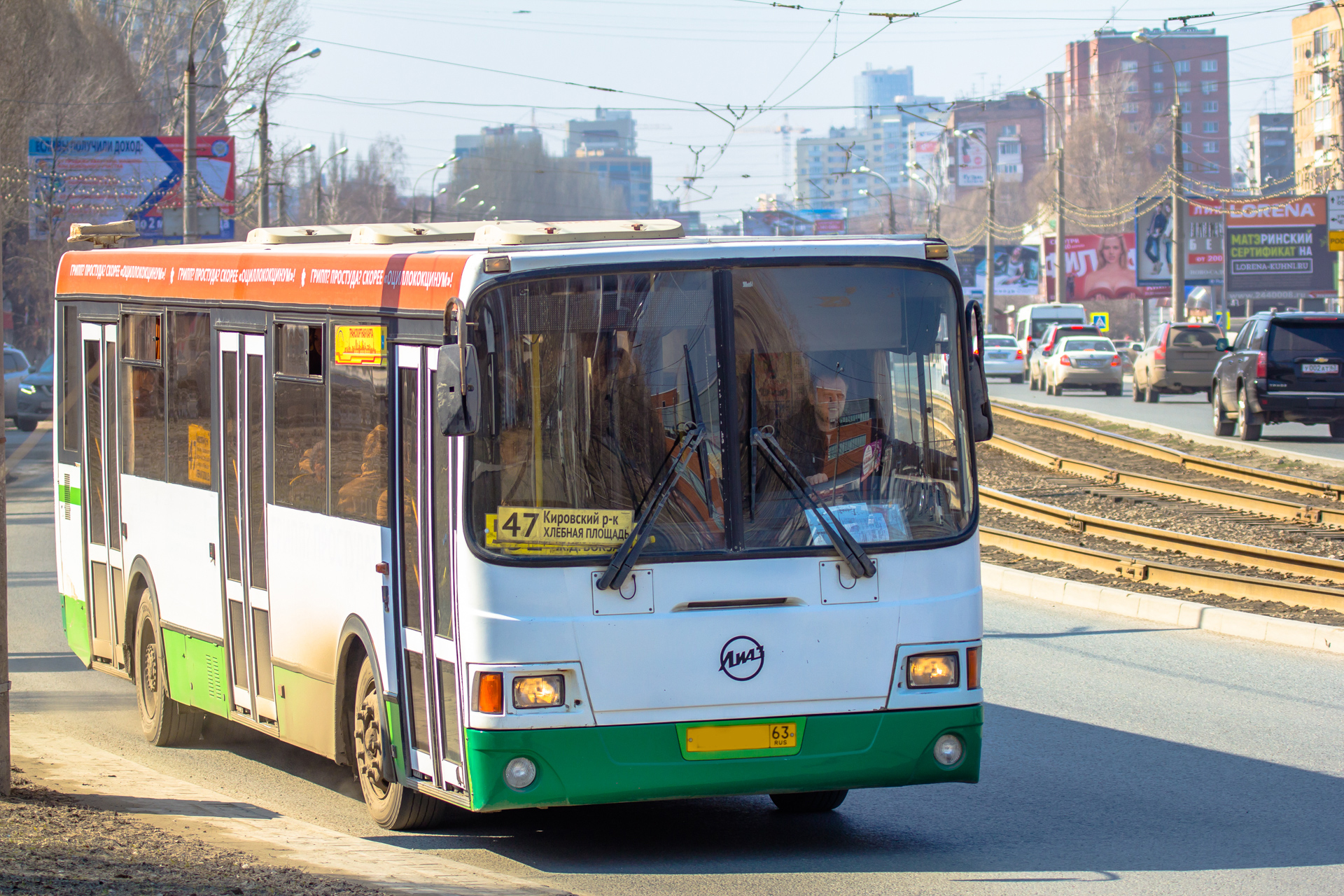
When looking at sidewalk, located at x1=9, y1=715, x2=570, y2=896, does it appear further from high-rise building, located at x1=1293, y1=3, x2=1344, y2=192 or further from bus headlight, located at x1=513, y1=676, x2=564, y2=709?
high-rise building, located at x1=1293, y1=3, x2=1344, y2=192

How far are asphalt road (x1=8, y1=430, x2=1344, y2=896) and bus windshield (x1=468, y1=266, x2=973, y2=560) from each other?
1228 mm

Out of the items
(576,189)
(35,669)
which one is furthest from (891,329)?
(576,189)

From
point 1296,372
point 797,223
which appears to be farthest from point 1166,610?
point 797,223

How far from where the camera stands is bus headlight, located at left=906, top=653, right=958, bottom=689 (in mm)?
6164

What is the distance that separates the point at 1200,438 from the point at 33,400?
74.9 feet

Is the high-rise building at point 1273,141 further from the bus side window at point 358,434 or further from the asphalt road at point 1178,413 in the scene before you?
the bus side window at point 358,434

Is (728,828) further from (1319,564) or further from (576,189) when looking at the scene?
(576,189)

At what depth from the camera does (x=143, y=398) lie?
9008 millimetres

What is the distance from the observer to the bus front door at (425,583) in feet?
19.8

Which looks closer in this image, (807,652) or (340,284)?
(807,652)

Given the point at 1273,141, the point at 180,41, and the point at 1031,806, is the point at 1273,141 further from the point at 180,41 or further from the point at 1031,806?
the point at 1031,806

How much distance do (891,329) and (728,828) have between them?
217cm

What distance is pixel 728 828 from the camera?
22.5ft

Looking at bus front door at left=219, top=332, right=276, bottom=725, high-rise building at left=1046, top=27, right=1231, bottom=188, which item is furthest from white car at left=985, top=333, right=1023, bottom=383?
high-rise building at left=1046, top=27, right=1231, bottom=188
